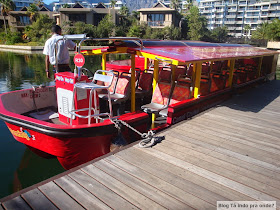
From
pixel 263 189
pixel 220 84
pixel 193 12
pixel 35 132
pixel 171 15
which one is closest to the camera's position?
pixel 263 189

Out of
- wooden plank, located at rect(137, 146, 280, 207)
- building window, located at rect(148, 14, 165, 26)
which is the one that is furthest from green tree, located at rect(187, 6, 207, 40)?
wooden plank, located at rect(137, 146, 280, 207)

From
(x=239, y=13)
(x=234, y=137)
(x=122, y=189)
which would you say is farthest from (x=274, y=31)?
(x=239, y=13)

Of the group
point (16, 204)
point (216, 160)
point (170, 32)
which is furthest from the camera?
point (170, 32)

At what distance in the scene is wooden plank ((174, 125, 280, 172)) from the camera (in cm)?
370

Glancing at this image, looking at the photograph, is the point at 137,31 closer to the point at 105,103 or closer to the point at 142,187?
the point at 105,103

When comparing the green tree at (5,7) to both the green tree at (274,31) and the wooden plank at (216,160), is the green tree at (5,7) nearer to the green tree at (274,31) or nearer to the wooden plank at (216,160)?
the green tree at (274,31)

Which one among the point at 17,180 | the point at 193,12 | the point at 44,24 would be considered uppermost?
the point at 193,12

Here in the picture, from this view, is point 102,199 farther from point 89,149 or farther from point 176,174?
point 89,149

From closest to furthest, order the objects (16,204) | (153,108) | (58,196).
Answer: (16,204)
(58,196)
(153,108)

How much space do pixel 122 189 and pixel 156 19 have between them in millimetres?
48022

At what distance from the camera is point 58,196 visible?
Answer: 2.81m

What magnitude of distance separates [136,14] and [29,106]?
48951 millimetres

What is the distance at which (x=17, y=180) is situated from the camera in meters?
5.11

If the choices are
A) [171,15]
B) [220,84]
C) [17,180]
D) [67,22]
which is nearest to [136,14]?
[171,15]
